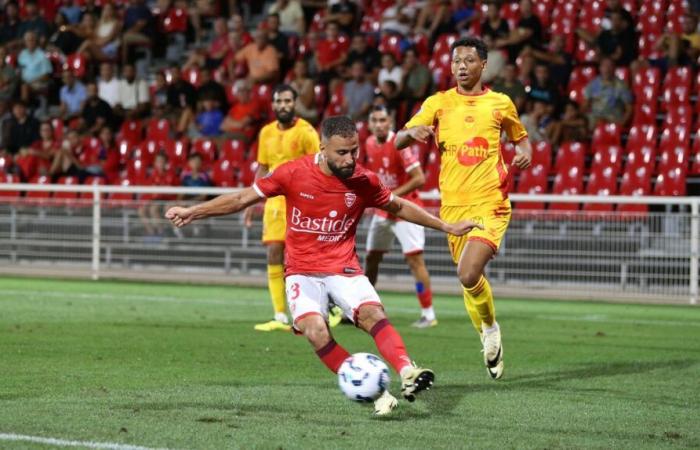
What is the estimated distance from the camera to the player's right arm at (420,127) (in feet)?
31.2

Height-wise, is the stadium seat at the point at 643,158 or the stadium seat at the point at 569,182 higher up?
the stadium seat at the point at 643,158

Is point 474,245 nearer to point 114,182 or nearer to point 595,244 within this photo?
point 595,244

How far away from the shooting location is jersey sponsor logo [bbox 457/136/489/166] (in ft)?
32.6

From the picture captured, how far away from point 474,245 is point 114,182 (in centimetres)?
1521

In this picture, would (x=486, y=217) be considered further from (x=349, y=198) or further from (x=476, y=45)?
(x=349, y=198)

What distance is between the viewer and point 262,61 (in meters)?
24.4

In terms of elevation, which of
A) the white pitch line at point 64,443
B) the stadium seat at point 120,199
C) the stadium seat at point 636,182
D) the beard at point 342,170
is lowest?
the white pitch line at point 64,443

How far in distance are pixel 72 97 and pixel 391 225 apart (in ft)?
→ 45.1

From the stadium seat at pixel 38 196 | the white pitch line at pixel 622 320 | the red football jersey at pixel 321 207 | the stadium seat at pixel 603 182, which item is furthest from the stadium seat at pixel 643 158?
the red football jersey at pixel 321 207

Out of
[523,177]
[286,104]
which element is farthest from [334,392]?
[523,177]

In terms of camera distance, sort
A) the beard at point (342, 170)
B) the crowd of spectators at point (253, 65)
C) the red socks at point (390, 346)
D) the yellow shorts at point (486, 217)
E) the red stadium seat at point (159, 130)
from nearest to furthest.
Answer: the red socks at point (390, 346)
the beard at point (342, 170)
the yellow shorts at point (486, 217)
the crowd of spectators at point (253, 65)
the red stadium seat at point (159, 130)

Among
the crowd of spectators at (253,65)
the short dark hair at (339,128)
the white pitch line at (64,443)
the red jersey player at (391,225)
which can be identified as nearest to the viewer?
the white pitch line at (64,443)

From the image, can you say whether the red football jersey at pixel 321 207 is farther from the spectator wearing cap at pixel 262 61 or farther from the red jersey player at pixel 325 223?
the spectator wearing cap at pixel 262 61

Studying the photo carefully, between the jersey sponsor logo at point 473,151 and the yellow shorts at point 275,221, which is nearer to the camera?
the jersey sponsor logo at point 473,151
